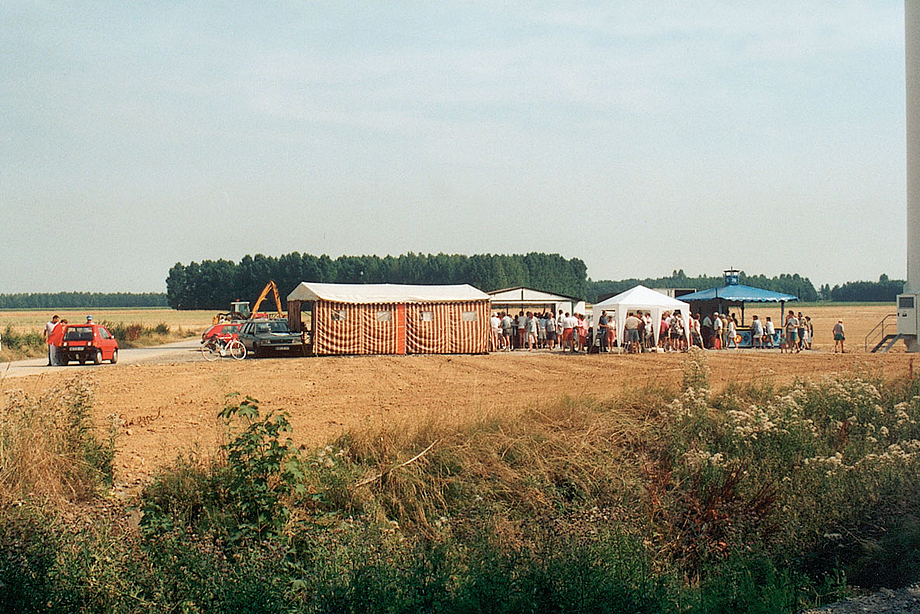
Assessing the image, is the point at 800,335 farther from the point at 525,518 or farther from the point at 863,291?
the point at 525,518

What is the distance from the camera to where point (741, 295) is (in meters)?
35.2

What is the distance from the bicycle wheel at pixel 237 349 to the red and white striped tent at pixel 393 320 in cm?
267

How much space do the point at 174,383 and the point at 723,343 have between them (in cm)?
2292

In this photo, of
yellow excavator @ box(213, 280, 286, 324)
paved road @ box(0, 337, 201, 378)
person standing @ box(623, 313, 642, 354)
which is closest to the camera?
paved road @ box(0, 337, 201, 378)

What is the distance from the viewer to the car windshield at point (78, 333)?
28672mm

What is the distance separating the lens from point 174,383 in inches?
851

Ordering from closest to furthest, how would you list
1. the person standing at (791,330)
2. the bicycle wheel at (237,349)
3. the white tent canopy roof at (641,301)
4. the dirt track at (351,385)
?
1. the dirt track at (351,385)
2. the bicycle wheel at (237,349)
3. the person standing at (791,330)
4. the white tent canopy roof at (641,301)

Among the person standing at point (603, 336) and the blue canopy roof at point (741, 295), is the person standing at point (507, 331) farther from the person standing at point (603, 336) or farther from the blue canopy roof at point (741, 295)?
the blue canopy roof at point (741, 295)

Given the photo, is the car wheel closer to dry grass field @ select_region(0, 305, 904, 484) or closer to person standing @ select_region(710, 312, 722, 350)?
dry grass field @ select_region(0, 305, 904, 484)

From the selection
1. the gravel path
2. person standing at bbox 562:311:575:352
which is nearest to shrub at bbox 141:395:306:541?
the gravel path

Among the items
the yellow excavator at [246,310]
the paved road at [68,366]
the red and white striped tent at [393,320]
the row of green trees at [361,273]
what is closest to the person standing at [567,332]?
the red and white striped tent at [393,320]

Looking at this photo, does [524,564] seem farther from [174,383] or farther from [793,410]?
[174,383]

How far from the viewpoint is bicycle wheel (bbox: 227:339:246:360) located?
3222 centimetres

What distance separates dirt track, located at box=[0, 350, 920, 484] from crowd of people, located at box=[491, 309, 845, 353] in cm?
240
